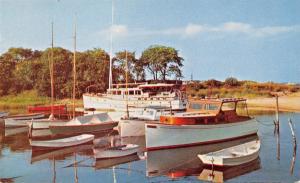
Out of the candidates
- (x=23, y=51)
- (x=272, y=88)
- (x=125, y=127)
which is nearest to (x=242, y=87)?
(x=272, y=88)

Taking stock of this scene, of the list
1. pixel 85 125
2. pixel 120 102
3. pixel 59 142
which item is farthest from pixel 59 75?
pixel 59 142

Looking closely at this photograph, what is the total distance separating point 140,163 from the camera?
63.4 ft

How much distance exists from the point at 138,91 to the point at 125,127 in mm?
16315

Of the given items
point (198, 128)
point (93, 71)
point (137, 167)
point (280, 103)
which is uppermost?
point (93, 71)

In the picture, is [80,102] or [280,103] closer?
[280,103]

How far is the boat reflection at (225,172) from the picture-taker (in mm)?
16094

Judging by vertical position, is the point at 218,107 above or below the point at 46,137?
above

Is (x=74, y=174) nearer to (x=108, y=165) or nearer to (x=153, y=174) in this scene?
(x=108, y=165)

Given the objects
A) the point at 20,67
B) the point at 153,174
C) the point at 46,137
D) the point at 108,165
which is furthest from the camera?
the point at 20,67

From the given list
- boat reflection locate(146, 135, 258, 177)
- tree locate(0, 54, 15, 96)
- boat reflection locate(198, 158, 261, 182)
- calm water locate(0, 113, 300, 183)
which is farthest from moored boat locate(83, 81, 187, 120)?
tree locate(0, 54, 15, 96)

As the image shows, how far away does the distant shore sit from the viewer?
44719mm

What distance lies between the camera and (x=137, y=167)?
1850 centimetres

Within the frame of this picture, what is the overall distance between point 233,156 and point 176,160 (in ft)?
10.7

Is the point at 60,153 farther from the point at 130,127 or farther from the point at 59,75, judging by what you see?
the point at 59,75
